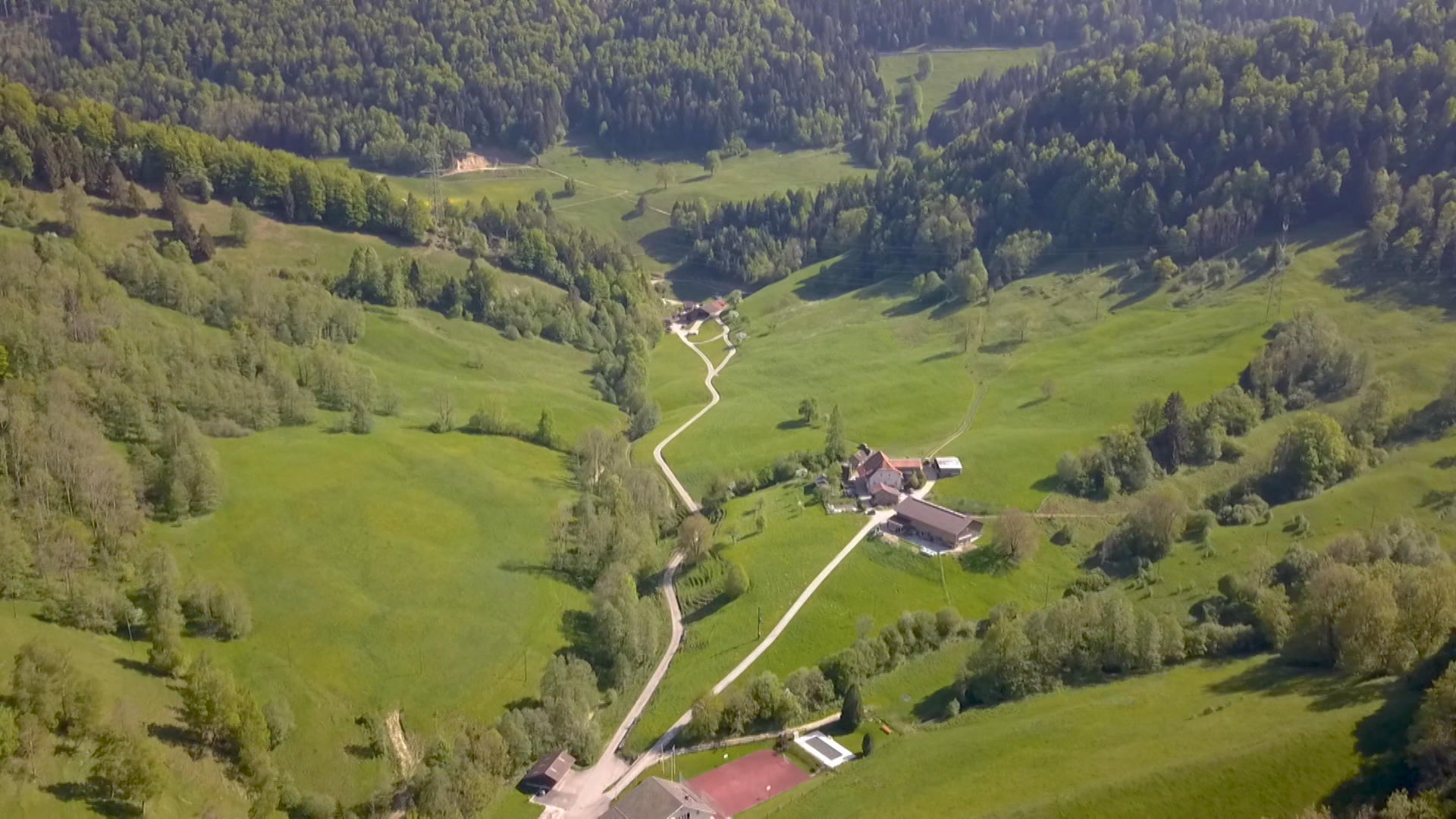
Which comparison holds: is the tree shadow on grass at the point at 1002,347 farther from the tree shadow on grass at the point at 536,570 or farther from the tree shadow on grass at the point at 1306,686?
the tree shadow on grass at the point at 1306,686

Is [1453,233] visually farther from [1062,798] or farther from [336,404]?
[336,404]

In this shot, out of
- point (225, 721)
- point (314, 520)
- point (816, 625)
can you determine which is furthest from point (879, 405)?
point (225, 721)

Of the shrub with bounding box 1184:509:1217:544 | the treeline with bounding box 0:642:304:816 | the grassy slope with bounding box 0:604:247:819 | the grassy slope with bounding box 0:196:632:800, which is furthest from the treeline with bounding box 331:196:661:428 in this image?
the grassy slope with bounding box 0:604:247:819

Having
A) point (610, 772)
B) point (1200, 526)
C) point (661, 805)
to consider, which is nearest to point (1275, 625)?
point (1200, 526)

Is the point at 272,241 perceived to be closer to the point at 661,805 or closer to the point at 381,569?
the point at 381,569

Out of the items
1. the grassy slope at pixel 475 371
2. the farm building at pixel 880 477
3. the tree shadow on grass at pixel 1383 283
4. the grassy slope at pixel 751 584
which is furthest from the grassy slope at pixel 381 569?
the tree shadow on grass at pixel 1383 283
